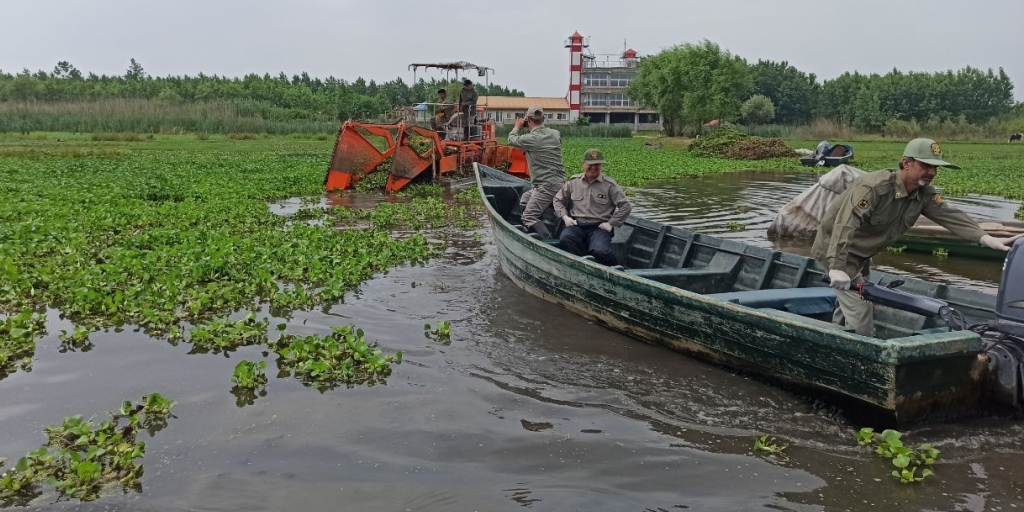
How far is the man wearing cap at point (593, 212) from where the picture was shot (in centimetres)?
826

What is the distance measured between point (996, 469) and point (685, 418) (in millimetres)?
1848

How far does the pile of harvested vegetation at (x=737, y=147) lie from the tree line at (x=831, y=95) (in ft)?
55.6

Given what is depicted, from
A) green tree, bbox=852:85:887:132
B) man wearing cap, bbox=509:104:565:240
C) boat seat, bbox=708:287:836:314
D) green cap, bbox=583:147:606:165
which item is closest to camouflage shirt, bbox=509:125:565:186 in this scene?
man wearing cap, bbox=509:104:565:240

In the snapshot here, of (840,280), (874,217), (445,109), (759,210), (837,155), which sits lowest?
(759,210)

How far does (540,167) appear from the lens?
9.80 m

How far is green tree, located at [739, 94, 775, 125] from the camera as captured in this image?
74.7 meters

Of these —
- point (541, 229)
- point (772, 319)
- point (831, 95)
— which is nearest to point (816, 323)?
point (772, 319)

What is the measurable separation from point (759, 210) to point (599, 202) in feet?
32.0

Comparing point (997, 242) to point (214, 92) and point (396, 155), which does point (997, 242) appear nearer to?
point (396, 155)

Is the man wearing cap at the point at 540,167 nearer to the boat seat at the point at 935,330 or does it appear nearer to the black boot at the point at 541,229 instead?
the black boot at the point at 541,229

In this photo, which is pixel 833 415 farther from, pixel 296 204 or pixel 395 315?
pixel 296 204

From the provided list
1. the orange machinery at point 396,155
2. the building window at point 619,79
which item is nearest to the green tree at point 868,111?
the building window at point 619,79

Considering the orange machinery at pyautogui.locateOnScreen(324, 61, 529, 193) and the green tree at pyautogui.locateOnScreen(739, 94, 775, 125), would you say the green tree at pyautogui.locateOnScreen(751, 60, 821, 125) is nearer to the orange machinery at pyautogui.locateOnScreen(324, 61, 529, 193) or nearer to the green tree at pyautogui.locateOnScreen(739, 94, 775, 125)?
the green tree at pyautogui.locateOnScreen(739, 94, 775, 125)

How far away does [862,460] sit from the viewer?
4496 millimetres
